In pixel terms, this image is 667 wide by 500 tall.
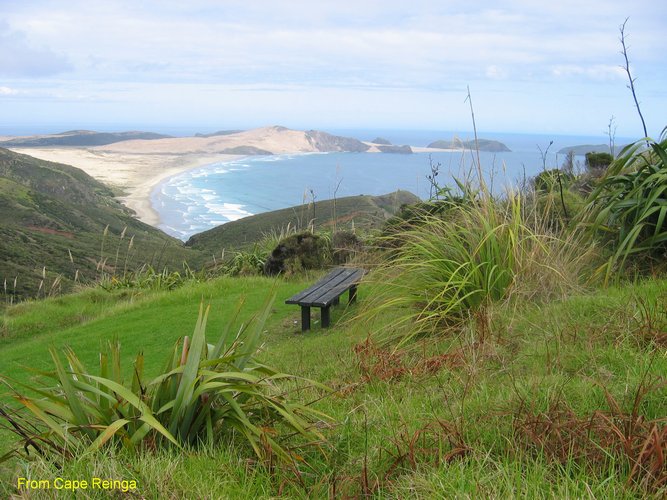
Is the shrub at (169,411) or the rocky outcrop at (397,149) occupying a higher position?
the rocky outcrop at (397,149)

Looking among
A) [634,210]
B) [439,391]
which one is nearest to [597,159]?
[634,210]

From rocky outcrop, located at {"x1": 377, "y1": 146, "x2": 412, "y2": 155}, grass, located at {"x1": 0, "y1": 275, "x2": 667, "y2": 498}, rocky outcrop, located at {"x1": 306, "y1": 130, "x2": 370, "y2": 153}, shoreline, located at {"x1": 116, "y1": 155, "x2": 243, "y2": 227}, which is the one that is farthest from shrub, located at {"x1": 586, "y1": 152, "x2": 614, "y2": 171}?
rocky outcrop, located at {"x1": 306, "y1": 130, "x2": 370, "y2": 153}

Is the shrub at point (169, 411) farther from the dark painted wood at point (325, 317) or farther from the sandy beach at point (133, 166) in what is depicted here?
the sandy beach at point (133, 166)

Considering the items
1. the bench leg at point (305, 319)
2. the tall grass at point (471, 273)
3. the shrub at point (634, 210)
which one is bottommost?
the bench leg at point (305, 319)

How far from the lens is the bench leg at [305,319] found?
26.1ft

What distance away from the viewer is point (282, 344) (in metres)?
7.41

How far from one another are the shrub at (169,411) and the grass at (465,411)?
13cm

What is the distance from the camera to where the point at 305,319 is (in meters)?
8.00

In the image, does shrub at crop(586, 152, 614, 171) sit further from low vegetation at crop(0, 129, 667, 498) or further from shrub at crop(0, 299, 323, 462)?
shrub at crop(0, 299, 323, 462)

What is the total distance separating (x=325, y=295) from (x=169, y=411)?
4367mm

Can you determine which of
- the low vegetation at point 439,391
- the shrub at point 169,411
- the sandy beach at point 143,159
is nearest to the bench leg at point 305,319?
the low vegetation at point 439,391

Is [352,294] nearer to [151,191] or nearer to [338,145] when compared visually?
[151,191]

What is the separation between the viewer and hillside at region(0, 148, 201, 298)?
96.8 ft

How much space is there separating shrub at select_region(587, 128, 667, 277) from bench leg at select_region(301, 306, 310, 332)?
3.31 m
